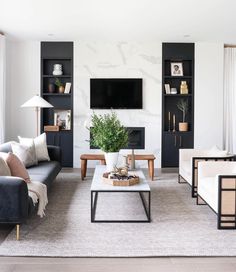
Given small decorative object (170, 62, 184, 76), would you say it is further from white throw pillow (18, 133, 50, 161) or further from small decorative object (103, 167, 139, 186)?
small decorative object (103, 167, 139, 186)

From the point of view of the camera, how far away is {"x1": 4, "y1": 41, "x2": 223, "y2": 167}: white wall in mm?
8305

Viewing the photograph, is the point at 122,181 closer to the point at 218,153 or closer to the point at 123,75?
the point at 218,153

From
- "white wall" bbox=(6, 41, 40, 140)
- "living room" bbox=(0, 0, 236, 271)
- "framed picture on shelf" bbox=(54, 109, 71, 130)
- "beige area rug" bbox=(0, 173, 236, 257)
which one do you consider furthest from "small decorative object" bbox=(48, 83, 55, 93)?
"beige area rug" bbox=(0, 173, 236, 257)

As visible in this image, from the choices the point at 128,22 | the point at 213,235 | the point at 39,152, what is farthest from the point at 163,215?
the point at 128,22

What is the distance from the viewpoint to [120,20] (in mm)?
6453

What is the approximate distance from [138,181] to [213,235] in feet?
3.96

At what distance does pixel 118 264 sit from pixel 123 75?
18.7 ft

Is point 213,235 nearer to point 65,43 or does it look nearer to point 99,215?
point 99,215

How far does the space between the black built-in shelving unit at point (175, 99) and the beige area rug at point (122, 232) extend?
2877 millimetres

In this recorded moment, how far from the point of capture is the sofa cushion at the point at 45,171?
495 cm

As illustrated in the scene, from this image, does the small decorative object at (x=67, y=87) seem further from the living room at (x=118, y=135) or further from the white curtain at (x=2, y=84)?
the white curtain at (x=2, y=84)

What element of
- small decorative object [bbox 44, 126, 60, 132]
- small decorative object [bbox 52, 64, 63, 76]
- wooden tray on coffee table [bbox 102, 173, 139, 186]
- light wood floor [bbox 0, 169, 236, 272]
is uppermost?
small decorative object [bbox 52, 64, 63, 76]

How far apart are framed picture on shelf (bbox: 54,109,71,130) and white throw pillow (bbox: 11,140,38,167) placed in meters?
2.48

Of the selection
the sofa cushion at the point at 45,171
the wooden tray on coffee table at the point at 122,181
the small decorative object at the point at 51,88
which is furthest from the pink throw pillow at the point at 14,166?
the small decorative object at the point at 51,88
